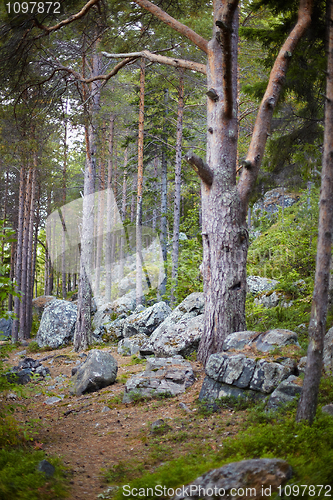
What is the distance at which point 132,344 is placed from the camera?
1131cm

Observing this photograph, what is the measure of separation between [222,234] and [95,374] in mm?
4177

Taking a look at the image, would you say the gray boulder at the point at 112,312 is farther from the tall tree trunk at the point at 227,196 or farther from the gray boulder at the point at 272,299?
the tall tree trunk at the point at 227,196

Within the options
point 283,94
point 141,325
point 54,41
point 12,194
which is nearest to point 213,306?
point 283,94

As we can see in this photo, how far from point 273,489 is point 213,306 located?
4.05 meters

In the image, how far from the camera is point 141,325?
12.5 meters

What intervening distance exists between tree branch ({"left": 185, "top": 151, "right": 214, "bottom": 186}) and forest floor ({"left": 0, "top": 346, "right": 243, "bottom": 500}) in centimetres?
373

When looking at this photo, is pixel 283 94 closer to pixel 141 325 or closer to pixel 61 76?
pixel 61 76

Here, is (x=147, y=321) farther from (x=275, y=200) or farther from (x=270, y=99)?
(x=275, y=200)

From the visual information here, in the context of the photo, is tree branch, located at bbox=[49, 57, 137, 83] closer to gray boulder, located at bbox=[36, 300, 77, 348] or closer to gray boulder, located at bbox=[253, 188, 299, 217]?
gray boulder, located at bbox=[36, 300, 77, 348]

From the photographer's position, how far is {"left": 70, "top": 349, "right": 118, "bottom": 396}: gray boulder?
770 centimetres

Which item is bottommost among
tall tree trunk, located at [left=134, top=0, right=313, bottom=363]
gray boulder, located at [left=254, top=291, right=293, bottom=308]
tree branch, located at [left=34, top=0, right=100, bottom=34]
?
gray boulder, located at [left=254, top=291, right=293, bottom=308]

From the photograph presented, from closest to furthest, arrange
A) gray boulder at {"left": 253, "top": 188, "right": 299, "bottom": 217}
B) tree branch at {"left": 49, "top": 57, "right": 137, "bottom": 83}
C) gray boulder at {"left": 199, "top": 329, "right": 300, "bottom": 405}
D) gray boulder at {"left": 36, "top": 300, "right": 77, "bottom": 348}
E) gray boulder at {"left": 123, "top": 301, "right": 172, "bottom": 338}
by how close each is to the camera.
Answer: gray boulder at {"left": 199, "top": 329, "right": 300, "bottom": 405}
tree branch at {"left": 49, "top": 57, "right": 137, "bottom": 83}
gray boulder at {"left": 123, "top": 301, "right": 172, "bottom": 338}
gray boulder at {"left": 36, "top": 300, "right": 77, "bottom": 348}
gray boulder at {"left": 253, "top": 188, "right": 299, "bottom": 217}

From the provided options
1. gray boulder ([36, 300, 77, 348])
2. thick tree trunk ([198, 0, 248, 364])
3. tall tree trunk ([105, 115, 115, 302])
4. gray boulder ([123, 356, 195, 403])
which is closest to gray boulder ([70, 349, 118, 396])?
gray boulder ([123, 356, 195, 403])

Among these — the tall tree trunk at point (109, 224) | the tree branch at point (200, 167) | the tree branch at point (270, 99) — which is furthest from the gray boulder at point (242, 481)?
the tall tree trunk at point (109, 224)
